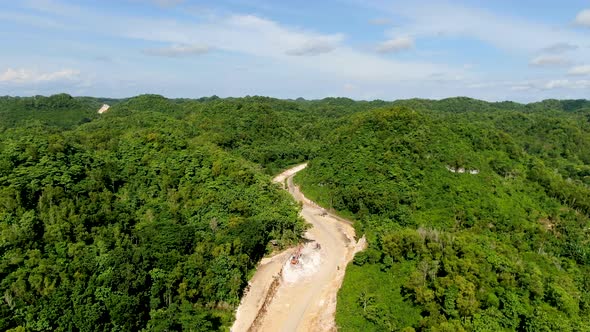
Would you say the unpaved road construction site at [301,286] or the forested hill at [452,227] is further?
the unpaved road construction site at [301,286]

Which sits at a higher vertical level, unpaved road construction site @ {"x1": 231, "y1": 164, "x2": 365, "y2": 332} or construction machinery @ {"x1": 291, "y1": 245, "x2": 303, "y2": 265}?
construction machinery @ {"x1": 291, "y1": 245, "x2": 303, "y2": 265}

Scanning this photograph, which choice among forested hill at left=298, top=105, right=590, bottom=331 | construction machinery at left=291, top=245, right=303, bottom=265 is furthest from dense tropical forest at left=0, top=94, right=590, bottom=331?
construction machinery at left=291, top=245, right=303, bottom=265

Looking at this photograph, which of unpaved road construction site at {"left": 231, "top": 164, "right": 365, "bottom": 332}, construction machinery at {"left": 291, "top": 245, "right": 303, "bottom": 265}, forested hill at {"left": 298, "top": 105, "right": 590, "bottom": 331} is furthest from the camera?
construction machinery at {"left": 291, "top": 245, "right": 303, "bottom": 265}

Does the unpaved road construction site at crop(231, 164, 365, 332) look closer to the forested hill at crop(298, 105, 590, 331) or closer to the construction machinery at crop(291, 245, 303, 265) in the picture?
the construction machinery at crop(291, 245, 303, 265)

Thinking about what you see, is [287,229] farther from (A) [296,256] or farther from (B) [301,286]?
(B) [301,286]

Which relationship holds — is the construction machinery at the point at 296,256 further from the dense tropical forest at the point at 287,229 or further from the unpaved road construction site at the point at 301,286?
the dense tropical forest at the point at 287,229

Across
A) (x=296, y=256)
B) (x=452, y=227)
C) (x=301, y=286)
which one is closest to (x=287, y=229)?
(x=296, y=256)

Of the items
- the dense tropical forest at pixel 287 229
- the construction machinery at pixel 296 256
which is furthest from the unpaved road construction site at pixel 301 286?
the dense tropical forest at pixel 287 229
